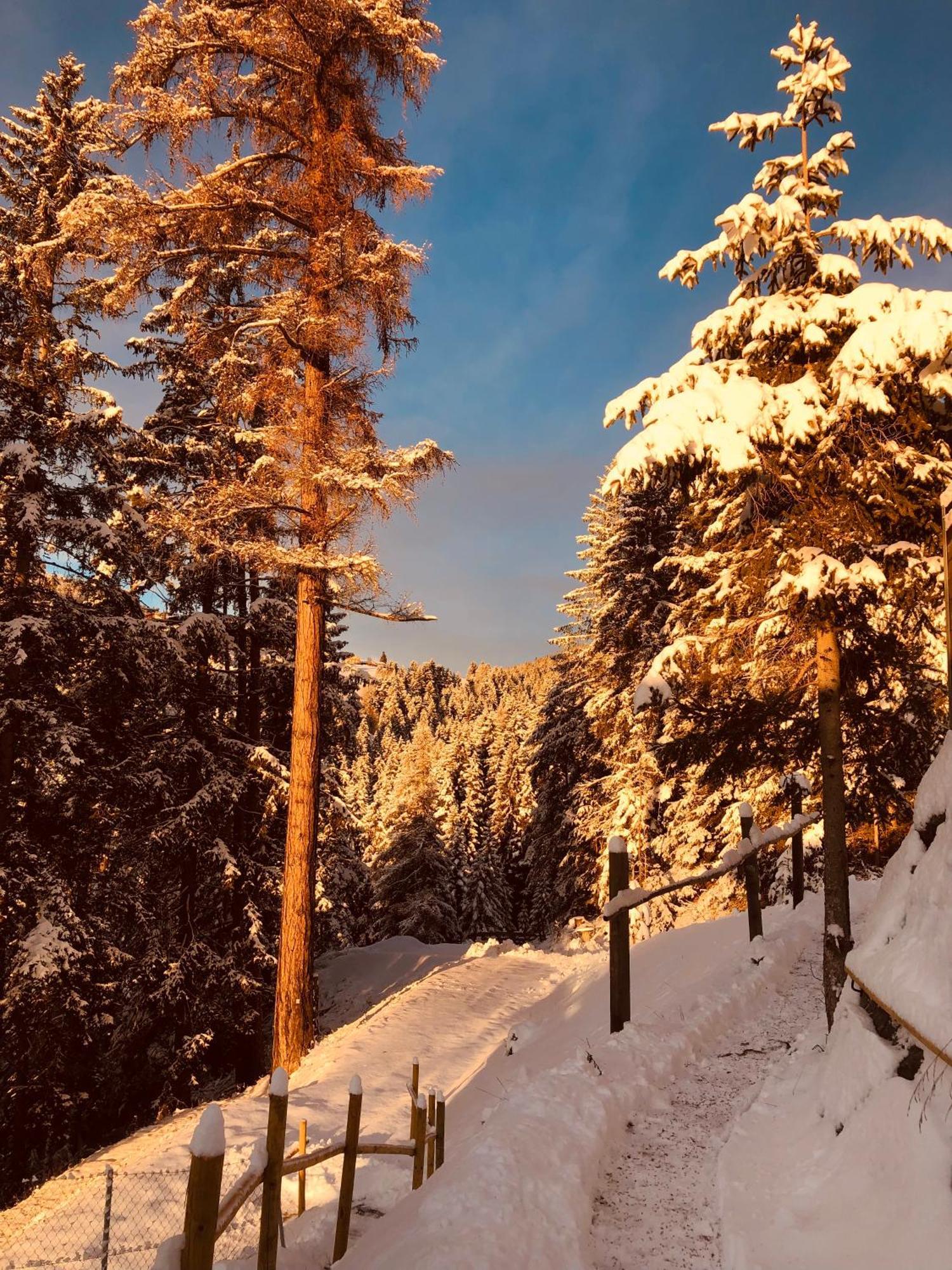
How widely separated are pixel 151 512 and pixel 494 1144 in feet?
34.9

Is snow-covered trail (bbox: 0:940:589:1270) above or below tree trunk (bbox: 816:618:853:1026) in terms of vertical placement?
below

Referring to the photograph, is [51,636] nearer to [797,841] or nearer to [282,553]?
[282,553]

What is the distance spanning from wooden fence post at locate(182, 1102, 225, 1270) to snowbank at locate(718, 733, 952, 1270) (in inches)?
89.9

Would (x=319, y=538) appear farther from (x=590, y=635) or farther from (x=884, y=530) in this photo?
(x=590, y=635)

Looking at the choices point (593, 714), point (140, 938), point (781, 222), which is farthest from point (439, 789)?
point (781, 222)

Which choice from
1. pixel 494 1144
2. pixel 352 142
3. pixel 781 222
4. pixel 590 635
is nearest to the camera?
pixel 494 1144

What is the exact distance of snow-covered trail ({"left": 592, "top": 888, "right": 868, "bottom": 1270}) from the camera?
3.74 metres

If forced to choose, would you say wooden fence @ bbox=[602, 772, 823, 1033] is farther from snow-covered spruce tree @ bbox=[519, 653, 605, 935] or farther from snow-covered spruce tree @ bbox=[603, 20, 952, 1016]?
snow-covered spruce tree @ bbox=[519, 653, 605, 935]

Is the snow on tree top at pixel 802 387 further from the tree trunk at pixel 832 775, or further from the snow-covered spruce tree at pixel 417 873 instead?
the snow-covered spruce tree at pixel 417 873

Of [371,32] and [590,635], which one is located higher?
[371,32]

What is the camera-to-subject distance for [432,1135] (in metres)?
7.66

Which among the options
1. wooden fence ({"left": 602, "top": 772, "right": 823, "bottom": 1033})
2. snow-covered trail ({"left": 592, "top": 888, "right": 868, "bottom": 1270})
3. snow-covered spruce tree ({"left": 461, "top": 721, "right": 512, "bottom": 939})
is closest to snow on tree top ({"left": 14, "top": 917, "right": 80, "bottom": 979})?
wooden fence ({"left": 602, "top": 772, "right": 823, "bottom": 1033})

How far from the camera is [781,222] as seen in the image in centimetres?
723

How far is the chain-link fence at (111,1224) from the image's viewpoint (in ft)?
22.5
